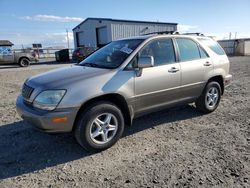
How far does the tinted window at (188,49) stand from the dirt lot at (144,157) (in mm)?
1338

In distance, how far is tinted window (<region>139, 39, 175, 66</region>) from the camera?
4414mm

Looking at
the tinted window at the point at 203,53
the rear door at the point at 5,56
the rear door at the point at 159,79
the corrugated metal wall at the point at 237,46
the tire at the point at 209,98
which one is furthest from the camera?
the corrugated metal wall at the point at 237,46

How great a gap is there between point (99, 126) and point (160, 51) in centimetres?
184

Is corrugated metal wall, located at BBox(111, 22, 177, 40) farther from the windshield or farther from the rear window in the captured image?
the windshield

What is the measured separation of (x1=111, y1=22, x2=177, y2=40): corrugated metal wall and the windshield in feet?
80.4

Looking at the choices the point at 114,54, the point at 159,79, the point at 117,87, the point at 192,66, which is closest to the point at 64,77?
the point at 117,87

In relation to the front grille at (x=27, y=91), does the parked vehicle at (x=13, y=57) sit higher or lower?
higher

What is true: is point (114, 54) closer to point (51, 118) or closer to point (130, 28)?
point (51, 118)

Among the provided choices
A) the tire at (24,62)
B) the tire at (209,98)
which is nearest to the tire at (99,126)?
the tire at (209,98)

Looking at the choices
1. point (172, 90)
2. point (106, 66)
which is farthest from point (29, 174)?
point (172, 90)

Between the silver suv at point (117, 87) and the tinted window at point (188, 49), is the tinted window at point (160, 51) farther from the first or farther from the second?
the tinted window at point (188, 49)

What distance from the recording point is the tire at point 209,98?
17.6 ft

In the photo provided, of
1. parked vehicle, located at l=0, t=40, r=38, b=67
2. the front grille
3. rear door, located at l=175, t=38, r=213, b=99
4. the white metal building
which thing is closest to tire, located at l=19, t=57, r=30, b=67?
parked vehicle, located at l=0, t=40, r=38, b=67

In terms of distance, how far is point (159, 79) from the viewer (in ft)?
14.4
